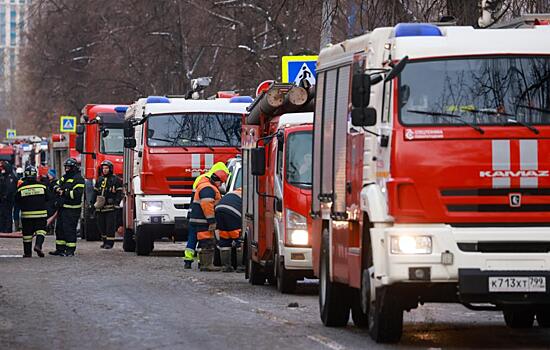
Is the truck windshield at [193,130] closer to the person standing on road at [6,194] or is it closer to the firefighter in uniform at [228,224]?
the firefighter in uniform at [228,224]

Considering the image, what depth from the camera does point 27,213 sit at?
3055 cm

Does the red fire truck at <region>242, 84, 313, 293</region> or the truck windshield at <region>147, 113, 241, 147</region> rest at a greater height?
the truck windshield at <region>147, 113, 241, 147</region>

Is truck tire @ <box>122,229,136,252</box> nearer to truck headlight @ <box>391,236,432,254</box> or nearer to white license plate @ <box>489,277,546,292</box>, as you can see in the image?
truck headlight @ <box>391,236,432,254</box>

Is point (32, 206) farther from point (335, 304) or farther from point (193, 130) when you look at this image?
point (335, 304)

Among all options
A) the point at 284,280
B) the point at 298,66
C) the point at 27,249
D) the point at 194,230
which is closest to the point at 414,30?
the point at 284,280

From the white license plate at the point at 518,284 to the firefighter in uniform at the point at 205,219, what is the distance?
13022 mm

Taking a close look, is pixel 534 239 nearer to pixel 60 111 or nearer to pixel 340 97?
pixel 340 97

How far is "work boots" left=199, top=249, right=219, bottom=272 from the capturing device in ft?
84.1

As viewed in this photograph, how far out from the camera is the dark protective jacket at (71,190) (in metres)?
30.8

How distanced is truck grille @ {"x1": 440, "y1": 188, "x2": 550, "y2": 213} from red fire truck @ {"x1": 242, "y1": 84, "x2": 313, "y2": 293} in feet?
22.9

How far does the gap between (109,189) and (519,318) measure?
1991 cm

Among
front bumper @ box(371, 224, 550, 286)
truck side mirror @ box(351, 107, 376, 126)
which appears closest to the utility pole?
truck side mirror @ box(351, 107, 376, 126)

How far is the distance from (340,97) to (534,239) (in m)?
2.84

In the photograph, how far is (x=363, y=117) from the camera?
13125mm
